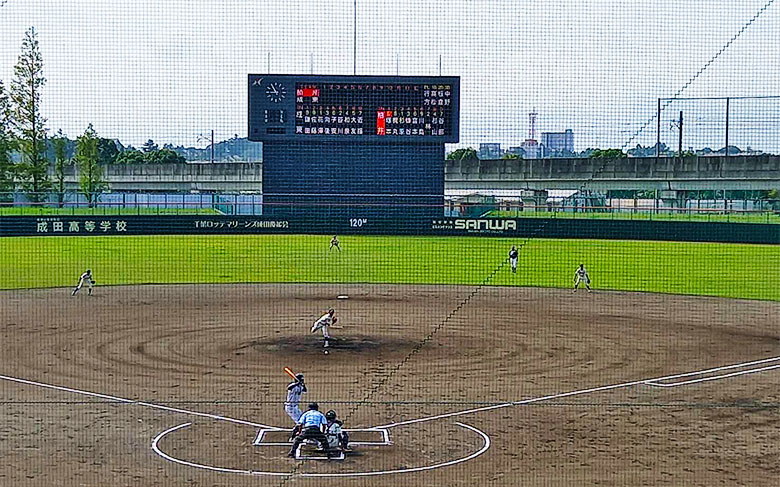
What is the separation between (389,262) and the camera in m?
34.3

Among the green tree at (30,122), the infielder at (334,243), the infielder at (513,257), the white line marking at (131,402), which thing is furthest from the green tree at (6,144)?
the white line marking at (131,402)

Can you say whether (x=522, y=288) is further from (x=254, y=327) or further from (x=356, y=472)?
(x=356, y=472)

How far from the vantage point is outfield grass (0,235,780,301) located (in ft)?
98.2

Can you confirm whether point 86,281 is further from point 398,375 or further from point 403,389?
point 403,389

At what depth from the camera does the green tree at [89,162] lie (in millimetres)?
54625

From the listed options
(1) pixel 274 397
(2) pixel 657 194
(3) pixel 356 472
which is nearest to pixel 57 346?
(1) pixel 274 397

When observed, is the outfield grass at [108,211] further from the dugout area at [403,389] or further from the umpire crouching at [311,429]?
the umpire crouching at [311,429]

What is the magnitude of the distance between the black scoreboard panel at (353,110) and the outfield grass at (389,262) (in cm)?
430

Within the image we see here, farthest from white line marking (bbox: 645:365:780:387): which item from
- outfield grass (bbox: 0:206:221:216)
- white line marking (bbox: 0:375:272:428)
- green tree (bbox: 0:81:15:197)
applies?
green tree (bbox: 0:81:15:197)

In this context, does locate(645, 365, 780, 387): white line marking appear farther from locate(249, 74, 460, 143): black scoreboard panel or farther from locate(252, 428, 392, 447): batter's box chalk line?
locate(249, 74, 460, 143): black scoreboard panel

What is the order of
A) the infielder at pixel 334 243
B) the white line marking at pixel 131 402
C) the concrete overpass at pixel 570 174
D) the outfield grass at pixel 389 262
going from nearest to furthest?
the white line marking at pixel 131 402 → the outfield grass at pixel 389 262 → the infielder at pixel 334 243 → the concrete overpass at pixel 570 174

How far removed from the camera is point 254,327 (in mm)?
20438

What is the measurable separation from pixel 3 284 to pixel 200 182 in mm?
27271

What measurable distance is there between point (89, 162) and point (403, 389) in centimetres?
4364
